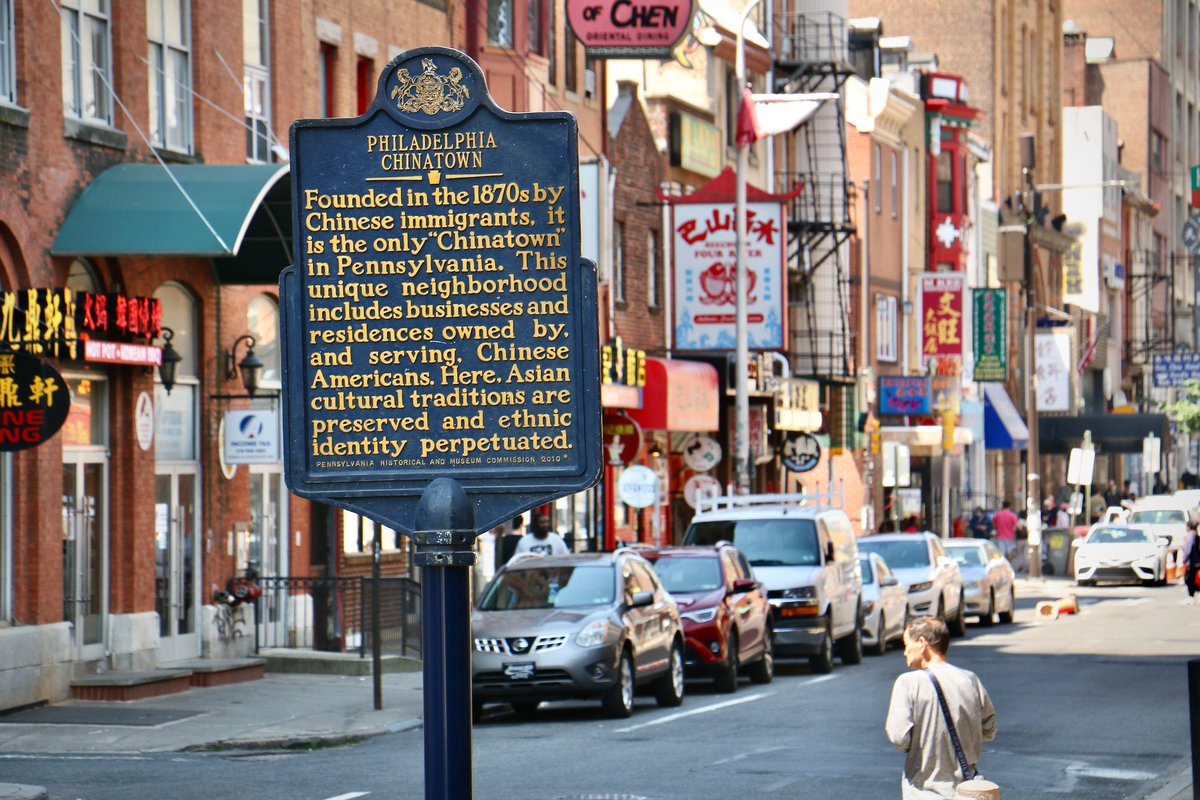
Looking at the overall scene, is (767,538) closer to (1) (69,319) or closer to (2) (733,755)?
(1) (69,319)

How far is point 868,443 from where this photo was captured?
56094 mm

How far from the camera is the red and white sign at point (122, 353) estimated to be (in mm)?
22984

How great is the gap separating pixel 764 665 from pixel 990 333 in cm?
3797

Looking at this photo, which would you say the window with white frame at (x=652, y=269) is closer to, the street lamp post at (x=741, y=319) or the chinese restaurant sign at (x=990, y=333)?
the street lamp post at (x=741, y=319)

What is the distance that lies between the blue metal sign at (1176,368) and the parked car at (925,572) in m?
46.8

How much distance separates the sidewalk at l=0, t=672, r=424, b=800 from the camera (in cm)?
1955

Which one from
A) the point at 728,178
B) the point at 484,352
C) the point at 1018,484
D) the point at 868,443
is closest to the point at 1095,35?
the point at 1018,484

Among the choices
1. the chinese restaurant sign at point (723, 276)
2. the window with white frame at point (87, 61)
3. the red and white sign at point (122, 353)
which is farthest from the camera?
the chinese restaurant sign at point (723, 276)

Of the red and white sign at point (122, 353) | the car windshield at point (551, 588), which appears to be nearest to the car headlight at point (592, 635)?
the car windshield at point (551, 588)

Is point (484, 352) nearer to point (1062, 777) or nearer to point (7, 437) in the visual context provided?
point (1062, 777)

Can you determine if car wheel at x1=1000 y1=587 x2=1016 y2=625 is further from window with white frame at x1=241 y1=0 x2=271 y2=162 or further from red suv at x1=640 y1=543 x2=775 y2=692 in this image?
window with white frame at x1=241 y1=0 x2=271 y2=162

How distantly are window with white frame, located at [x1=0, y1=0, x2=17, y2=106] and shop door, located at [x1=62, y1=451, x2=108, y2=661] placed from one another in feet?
12.3

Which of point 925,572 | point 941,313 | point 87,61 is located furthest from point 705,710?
point 941,313

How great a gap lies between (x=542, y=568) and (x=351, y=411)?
47.4 feet
